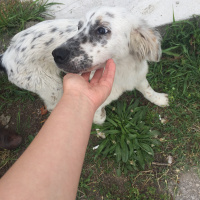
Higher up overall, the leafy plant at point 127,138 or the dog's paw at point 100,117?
the dog's paw at point 100,117

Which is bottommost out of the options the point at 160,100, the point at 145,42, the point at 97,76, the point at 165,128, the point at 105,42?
the point at 165,128

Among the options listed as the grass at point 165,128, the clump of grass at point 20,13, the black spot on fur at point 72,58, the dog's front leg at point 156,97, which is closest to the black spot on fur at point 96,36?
the black spot on fur at point 72,58

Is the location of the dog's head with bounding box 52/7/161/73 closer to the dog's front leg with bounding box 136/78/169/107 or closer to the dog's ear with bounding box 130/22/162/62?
the dog's ear with bounding box 130/22/162/62

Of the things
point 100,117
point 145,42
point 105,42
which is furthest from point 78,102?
point 100,117

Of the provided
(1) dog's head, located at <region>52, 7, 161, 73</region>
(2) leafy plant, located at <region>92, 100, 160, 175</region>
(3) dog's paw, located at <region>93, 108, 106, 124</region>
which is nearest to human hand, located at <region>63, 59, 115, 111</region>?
(1) dog's head, located at <region>52, 7, 161, 73</region>

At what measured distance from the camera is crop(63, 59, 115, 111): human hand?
1.48 meters

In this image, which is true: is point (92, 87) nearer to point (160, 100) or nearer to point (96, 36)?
point (96, 36)

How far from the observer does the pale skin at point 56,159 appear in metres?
1.01

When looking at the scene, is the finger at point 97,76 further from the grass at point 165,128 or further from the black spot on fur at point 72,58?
the grass at point 165,128

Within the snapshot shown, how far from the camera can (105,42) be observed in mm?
1752

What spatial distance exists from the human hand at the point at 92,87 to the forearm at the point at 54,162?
18 cm

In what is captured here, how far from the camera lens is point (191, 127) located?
2.57 meters

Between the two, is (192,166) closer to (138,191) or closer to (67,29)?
(138,191)

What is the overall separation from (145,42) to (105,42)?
40 cm
